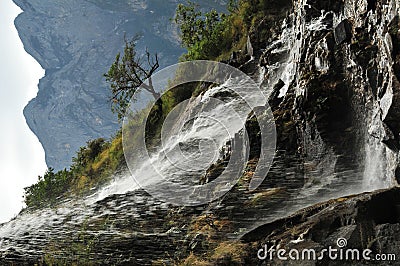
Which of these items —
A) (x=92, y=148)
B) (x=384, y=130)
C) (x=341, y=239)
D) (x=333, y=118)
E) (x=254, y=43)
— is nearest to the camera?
(x=341, y=239)

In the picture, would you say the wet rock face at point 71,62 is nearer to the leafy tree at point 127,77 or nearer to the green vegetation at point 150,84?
the green vegetation at point 150,84

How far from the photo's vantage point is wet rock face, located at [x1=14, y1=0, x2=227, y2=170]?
256 ft

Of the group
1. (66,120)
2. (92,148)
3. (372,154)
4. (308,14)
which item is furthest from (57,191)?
(66,120)

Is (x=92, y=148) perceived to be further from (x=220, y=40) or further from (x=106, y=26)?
(x=106, y=26)

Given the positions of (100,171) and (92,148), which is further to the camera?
(92,148)

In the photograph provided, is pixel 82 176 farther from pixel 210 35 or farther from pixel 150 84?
pixel 210 35

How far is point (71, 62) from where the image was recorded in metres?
83.6

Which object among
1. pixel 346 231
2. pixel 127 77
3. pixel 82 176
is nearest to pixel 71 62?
pixel 127 77

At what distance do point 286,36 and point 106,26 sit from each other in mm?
69922

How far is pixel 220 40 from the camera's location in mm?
18125

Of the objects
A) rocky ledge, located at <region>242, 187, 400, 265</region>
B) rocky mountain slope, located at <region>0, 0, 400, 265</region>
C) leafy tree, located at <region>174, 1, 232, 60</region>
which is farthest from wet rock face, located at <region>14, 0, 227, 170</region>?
rocky ledge, located at <region>242, 187, 400, 265</region>

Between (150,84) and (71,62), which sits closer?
(150,84)

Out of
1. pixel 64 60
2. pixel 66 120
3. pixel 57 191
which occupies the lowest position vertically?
pixel 57 191

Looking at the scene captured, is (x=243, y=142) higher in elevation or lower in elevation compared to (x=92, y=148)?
lower
